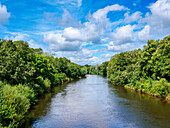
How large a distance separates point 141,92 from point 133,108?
16.9 metres

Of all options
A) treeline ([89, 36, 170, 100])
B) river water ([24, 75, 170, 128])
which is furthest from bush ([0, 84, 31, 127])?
treeline ([89, 36, 170, 100])

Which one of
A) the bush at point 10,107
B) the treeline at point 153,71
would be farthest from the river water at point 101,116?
the treeline at point 153,71

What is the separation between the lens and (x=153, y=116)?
2306cm

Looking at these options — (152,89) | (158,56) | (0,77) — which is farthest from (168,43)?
(0,77)

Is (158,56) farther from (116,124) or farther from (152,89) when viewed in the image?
(116,124)

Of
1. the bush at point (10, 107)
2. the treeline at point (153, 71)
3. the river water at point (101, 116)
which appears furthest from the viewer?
the treeline at point (153, 71)

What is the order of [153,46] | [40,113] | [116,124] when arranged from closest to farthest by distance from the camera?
[116,124]
[40,113]
[153,46]

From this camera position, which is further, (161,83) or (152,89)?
(152,89)

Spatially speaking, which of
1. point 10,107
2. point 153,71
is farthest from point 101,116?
point 153,71

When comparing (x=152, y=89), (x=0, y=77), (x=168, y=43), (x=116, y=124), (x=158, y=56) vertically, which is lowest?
(x=116, y=124)

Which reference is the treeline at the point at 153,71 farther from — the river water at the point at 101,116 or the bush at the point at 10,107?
the bush at the point at 10,107

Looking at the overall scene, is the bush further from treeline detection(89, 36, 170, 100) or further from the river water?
treeline detection(89, 36, 170, 100)

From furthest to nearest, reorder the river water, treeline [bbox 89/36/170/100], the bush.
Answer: treeline [bbox 89/36/170/100] → the river water → the bush

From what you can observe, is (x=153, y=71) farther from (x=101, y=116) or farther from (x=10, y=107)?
(x=10, y=107)
